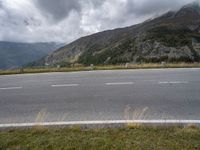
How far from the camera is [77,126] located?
4.79 meters

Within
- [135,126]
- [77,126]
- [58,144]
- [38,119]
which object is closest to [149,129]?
[135,126]

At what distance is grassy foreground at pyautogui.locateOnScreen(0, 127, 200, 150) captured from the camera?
150 inches

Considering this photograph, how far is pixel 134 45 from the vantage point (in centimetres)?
15162

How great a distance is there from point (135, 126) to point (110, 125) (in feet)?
1.73

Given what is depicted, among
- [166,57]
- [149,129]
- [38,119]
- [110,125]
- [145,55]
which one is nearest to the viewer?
[149,129]

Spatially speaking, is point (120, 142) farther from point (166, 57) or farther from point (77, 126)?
point (166, 57)

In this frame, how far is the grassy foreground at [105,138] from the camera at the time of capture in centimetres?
382

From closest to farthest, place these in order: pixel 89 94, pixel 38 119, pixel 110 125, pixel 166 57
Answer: pixel 110 125, pixel 38 119, pixel 89 94, pixel 166 57

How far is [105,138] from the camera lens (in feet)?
13.6

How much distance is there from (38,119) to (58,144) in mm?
1798

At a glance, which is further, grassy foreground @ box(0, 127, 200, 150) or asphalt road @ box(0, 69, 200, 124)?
asphalt road @ box(0, 69, 200, 124)

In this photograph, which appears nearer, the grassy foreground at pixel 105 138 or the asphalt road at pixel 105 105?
the grassy foreground at pixel 105 138

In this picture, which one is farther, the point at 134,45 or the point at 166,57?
the point at 134,45

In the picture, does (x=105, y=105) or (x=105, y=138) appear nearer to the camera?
(x=105, y=138)
